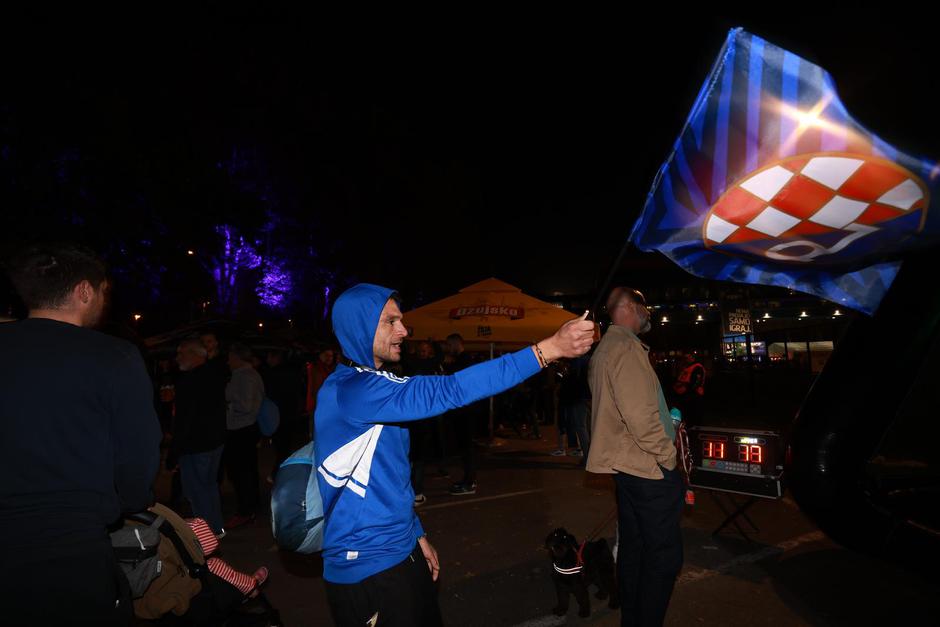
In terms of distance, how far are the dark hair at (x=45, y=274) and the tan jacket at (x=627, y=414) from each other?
2825mm

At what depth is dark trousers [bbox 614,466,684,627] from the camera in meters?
2.89

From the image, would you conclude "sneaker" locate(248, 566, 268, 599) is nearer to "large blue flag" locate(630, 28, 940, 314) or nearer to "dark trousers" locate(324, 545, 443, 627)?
"dark trousers" locate(324, 545, 443, 627)

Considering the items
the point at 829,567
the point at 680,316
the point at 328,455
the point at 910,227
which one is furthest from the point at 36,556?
the point at 680,316

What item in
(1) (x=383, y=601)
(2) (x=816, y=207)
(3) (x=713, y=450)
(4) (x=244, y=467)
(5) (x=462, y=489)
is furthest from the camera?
(5) (x=462, y=489)

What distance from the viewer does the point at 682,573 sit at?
424 cm

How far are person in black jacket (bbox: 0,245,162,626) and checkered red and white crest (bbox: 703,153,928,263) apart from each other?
2983 millimetres

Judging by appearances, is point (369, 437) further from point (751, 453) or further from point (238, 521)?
point (238, 521)

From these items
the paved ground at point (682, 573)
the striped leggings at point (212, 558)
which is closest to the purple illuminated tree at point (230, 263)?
the paved ground at point (682, 573)

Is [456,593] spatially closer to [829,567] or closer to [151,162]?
[829,567]

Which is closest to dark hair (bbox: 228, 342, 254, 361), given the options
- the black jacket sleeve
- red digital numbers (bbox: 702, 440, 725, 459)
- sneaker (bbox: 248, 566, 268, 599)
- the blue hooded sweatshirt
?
sneaker (bbox: 248, 566, 268, 599)

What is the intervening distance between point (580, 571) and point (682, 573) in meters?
1.27

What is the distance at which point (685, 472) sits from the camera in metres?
3.76

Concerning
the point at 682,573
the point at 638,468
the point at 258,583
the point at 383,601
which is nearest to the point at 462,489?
the point at 682,573

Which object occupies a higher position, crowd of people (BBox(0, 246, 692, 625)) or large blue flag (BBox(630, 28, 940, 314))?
large blue flag (BBox(630, 28, 940, 314))
